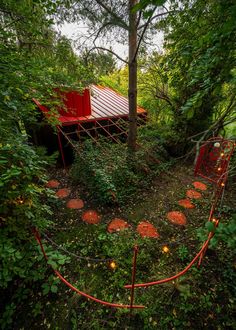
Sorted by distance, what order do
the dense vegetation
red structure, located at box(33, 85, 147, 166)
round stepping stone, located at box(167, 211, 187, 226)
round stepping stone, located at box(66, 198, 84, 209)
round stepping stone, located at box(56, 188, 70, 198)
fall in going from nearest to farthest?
the dense vegetation < round stepping stone, located at box(167, 211, 187, 226) < round stepping stone, located at box(66, 198, 84, 209) < round stepping stone, located at box(56, 188, 70, 198) < red structure, located at box(33, 85, 147, 166)

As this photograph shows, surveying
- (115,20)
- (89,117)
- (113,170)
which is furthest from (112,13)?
(113,170)

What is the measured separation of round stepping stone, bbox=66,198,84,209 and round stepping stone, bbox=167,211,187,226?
2.25 metres

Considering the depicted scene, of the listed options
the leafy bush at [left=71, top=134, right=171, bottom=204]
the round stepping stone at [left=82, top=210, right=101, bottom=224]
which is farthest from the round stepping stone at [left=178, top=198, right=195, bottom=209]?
the round stepping stone at [left=82, top=210, right=101, bottom=224]

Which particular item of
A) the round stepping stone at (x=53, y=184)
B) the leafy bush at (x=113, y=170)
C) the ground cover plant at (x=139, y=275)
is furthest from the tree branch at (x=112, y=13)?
the round stepping stone at (x=53, y=184)

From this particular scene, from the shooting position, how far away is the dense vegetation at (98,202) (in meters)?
1.72

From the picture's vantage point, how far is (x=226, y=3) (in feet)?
4.11

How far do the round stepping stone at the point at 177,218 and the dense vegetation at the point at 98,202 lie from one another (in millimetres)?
197

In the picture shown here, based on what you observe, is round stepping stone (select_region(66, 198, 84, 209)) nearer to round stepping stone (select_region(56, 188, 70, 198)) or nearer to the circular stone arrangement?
the circular stone arrangement

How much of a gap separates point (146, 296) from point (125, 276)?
1.40 ft

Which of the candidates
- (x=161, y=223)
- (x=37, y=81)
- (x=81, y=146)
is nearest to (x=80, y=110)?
(x=81, y=146)

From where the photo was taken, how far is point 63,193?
4.93 m

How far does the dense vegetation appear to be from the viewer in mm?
1725

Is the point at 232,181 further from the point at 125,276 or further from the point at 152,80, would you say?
the point at 152,80

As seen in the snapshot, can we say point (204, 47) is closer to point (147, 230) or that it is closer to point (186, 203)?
point (147, 230)
